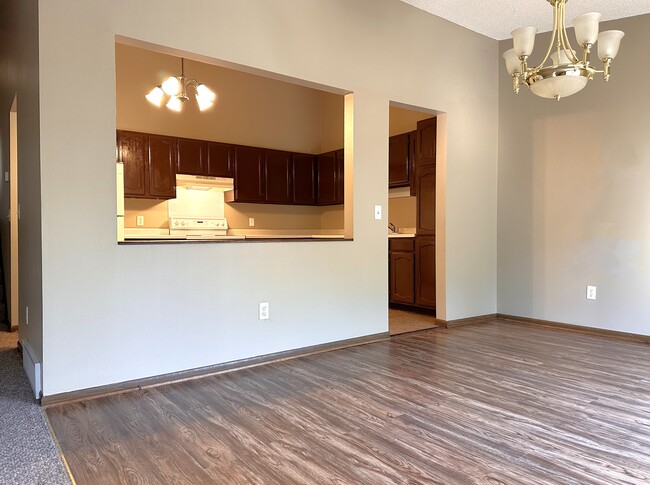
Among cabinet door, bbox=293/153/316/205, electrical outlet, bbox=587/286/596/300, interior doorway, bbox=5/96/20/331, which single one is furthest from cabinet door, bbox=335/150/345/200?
interior doorway, bbox=5/96/20/331

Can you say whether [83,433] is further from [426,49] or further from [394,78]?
[426,49]

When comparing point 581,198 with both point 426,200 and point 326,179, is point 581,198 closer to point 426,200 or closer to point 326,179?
point 426,200

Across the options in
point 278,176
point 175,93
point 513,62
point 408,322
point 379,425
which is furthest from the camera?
point 278,176

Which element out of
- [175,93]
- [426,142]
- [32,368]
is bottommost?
[32,368]

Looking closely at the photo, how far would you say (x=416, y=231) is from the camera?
5.02 metres

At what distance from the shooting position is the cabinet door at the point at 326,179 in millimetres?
6246

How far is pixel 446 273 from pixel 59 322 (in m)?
3.25

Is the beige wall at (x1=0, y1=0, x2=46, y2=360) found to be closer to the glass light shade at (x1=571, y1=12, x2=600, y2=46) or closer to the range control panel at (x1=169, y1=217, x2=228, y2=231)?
the range control panel at (x1=169, y1=217, x2=228, y2=231)

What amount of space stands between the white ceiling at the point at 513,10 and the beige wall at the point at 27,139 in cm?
294

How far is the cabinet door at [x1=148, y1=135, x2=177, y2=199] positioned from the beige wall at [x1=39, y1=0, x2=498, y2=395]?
2490mm

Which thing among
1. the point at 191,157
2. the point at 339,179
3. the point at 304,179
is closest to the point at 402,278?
the point at 339,179

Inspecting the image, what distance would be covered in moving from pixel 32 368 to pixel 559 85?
340 cm

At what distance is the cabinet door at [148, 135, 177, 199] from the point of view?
5152mm

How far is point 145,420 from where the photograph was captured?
2.20 metres
